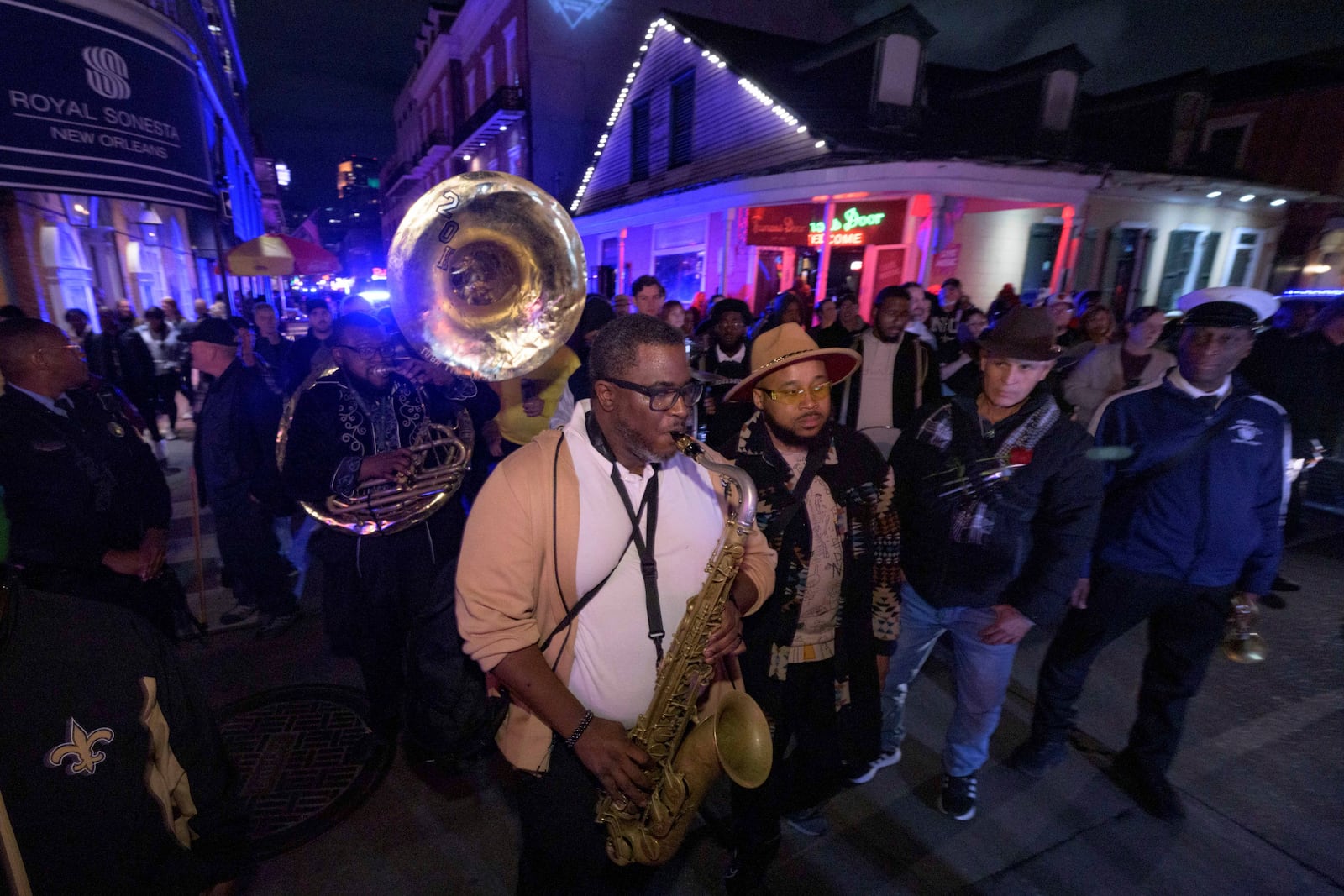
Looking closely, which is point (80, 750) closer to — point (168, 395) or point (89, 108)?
point (89, 108)

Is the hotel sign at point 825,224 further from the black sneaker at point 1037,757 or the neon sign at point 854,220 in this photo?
the black sneaker at point 1037,757

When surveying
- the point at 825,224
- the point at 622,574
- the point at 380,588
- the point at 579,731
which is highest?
the point at 825,224

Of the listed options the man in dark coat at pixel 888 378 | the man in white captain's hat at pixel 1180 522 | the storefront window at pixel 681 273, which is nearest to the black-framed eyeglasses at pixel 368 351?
the man in white captain's hat at pixel 1180 522

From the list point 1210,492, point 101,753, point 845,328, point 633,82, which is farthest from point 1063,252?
point 101,753

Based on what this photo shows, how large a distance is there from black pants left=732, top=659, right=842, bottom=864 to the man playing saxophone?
0.69 m

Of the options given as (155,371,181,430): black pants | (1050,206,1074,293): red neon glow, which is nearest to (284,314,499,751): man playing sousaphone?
(155,371,181,430): black pants

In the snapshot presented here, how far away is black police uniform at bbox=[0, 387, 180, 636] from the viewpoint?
9.14 feet

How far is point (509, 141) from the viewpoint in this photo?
25.1 meters

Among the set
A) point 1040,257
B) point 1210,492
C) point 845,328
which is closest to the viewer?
point 1210,492

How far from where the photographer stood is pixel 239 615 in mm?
4953

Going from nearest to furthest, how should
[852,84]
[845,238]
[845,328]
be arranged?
[845,328] < [845,238] < [852,84]

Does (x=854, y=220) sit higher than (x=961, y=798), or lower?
higher

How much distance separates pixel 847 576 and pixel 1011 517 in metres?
0.88

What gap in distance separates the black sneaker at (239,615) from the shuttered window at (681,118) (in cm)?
1663
